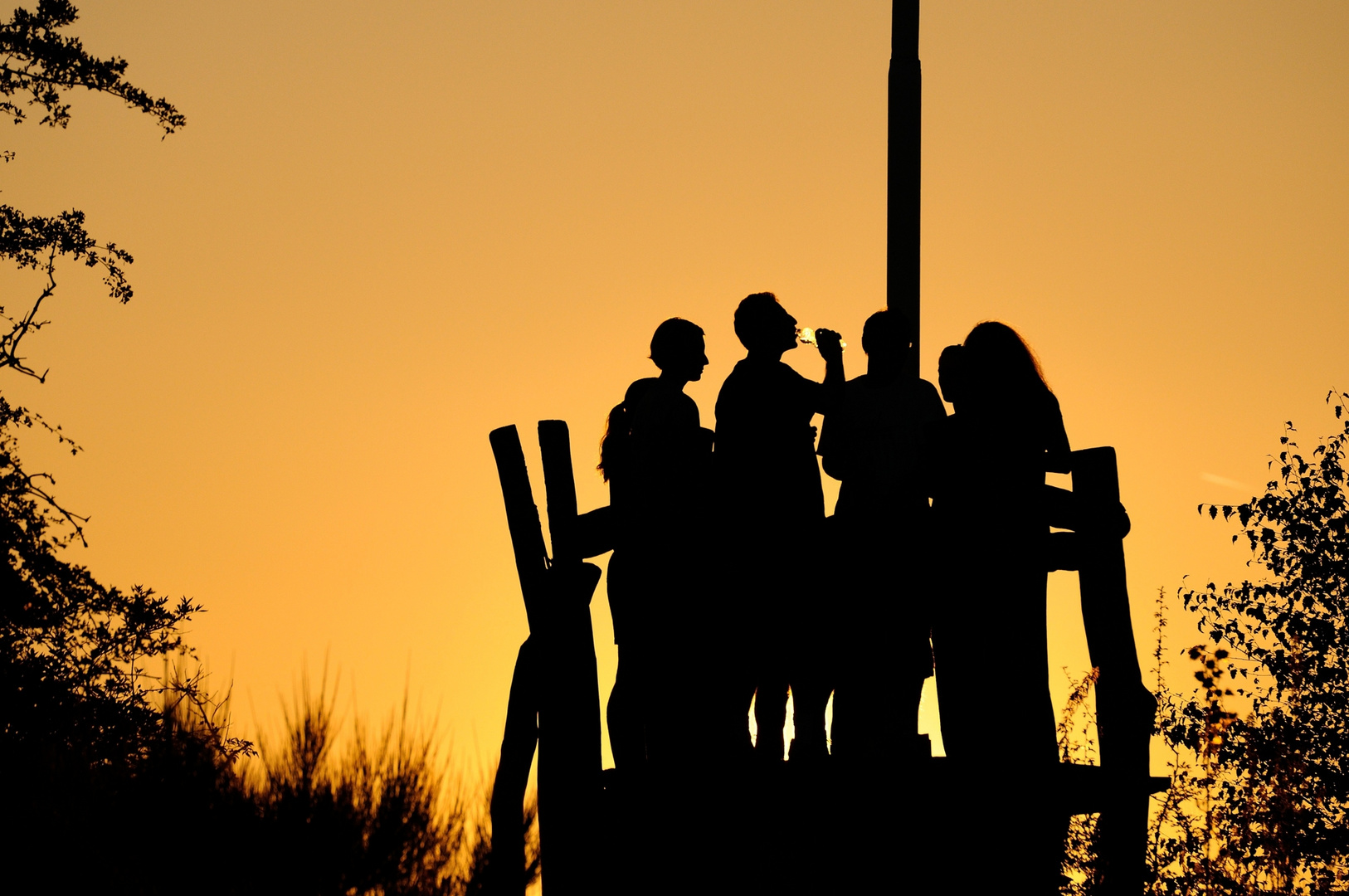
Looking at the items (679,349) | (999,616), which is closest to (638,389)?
(679,349)

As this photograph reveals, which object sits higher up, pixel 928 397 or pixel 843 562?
pixel 928 397

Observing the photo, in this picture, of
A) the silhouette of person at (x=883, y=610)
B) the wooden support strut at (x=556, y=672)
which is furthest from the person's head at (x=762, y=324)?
the wooden support strut at (x=556, y=672)

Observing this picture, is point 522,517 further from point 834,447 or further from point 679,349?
point 834,447

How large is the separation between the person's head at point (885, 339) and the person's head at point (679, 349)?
73 cm

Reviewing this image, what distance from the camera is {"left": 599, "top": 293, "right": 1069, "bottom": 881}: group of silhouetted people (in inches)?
200

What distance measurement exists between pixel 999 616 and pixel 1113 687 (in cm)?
92

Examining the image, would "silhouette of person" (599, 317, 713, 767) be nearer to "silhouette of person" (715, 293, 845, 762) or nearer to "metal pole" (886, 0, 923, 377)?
"silhouette of person" (715, 293, 845, 762)

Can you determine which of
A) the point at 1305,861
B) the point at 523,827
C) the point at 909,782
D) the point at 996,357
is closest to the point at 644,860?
the point at 523,827

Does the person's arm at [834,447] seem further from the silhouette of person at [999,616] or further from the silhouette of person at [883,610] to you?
the silhouette of person at [999,616]

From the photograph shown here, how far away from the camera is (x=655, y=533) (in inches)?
223

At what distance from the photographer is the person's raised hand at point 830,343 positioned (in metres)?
6.21

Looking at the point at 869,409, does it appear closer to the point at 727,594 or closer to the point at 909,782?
the point at 727,594

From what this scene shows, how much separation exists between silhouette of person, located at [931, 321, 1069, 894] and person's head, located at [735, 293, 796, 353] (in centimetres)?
82

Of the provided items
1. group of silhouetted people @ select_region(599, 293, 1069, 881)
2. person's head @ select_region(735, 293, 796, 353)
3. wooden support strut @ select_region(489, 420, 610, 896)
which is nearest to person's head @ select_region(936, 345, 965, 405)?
group of silhouetted people @ select_region(599, 293, 1069, 881)
